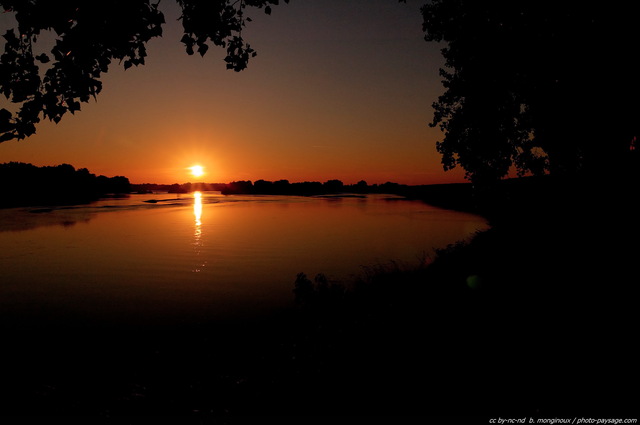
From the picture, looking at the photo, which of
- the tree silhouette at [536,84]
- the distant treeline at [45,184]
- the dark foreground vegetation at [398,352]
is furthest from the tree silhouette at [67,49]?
the distant treeline at [45,184]

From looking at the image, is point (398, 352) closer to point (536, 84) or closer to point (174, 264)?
point (536, 84)

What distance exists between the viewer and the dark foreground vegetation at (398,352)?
20.1ft

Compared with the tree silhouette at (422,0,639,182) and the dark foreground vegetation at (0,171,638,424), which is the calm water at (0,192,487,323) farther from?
the tree silhouette at (422,0,639,182)

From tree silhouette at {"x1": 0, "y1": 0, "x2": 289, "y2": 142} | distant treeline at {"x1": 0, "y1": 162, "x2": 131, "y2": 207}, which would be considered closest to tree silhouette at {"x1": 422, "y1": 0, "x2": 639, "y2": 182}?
tree silhouette at {"x1": 0, "y1": 0, "x2": 289, "y2": 142}

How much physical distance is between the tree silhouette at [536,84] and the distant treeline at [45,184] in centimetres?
11595

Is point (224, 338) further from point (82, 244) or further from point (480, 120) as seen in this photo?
point (82, 244)

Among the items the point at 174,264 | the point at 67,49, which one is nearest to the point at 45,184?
the point at 174,264

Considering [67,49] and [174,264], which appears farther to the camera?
[174,264]

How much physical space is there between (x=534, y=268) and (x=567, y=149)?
6480mm

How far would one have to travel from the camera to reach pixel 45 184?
440 ft

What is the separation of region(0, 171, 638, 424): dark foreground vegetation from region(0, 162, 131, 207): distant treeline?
4469 inches

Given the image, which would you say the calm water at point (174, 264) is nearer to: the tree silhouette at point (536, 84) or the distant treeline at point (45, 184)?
the tree silhouette at point (536, 84)

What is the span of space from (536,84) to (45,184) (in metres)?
160

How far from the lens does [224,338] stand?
11508mm
